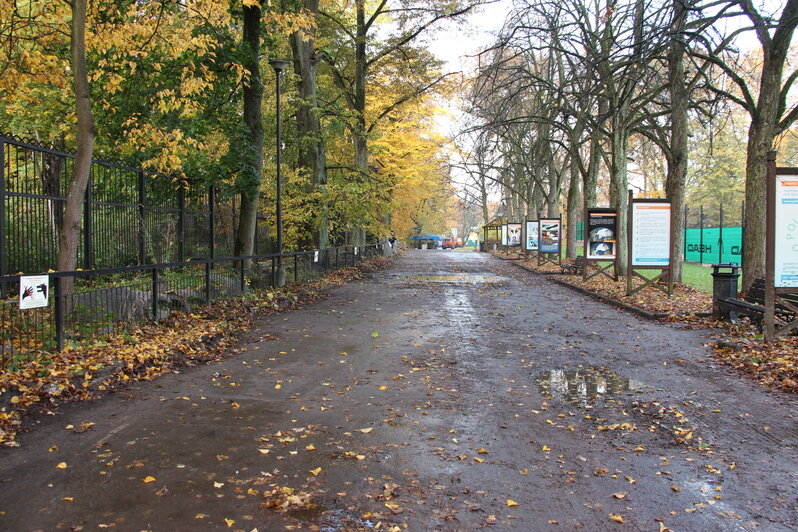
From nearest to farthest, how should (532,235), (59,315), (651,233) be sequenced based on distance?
(59,315) < (651,233) < (532,235)

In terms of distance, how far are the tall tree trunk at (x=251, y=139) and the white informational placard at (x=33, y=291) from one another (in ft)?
26.0

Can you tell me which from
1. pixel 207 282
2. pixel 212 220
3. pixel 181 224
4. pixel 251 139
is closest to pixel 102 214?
pixel 181 224

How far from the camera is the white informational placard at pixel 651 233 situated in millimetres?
14500

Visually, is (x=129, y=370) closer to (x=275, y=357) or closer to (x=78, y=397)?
(x=78, y=397)

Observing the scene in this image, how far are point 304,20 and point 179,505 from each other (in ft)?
41.9

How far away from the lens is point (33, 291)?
616 cm

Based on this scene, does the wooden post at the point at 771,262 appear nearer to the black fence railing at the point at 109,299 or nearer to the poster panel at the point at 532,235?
the black fence railing at the point at 109,299

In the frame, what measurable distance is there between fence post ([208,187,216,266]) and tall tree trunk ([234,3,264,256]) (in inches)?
47.0

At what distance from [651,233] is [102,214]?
12275 millimetres

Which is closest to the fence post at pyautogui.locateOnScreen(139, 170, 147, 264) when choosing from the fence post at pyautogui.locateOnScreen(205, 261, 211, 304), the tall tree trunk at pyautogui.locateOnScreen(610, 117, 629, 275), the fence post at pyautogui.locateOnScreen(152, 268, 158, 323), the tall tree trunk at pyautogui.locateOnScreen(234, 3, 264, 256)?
Result: the fence post at pyautogui.locateOnScreen(152, 268, 158, 323)

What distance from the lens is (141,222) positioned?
32.3 ft

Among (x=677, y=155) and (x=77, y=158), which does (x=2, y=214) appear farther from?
(x=677, y=155)

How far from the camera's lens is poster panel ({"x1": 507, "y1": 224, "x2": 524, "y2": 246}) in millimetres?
43719

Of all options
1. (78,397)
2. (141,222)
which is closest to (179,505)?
(78,397)
